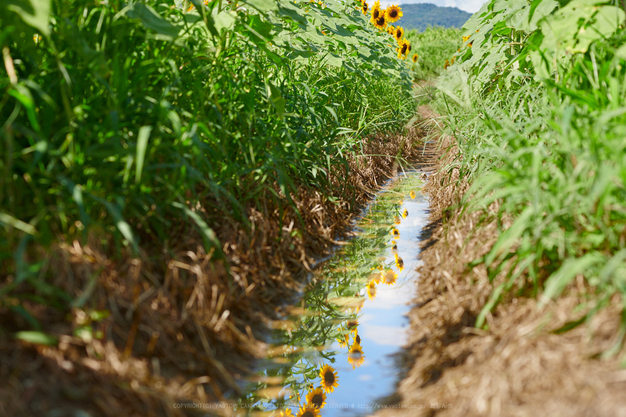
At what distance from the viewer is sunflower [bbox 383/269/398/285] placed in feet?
8.78

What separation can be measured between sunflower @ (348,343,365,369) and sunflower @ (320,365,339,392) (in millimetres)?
87

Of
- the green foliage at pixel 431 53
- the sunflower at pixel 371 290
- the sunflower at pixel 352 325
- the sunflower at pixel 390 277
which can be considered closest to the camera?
the sunflower at pixel 352 325

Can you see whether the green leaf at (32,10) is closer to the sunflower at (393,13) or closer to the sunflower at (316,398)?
the sunflower at (316,398)

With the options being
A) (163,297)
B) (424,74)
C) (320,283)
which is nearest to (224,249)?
(163,297)

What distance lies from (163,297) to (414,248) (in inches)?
72.3

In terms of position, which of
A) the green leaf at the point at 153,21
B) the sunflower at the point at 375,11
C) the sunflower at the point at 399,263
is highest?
the sunflower at the point at 375,11

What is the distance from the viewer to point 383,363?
192 centimetres

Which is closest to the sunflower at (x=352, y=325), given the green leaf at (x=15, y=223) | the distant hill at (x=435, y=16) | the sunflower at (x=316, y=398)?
the sunflower at (x=316, y=398)

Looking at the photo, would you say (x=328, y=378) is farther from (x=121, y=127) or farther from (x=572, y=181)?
(x=121, y=127)

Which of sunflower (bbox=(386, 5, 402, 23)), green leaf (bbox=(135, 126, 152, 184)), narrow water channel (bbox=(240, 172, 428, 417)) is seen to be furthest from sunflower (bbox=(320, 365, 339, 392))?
sunflower (bbox=(386, 5, 402, 23))

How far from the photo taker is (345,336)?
216 cm

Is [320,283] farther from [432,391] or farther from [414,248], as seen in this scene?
[432,391]

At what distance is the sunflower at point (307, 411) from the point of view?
5.48 ft

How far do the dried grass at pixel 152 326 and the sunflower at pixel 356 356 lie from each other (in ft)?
1.15
